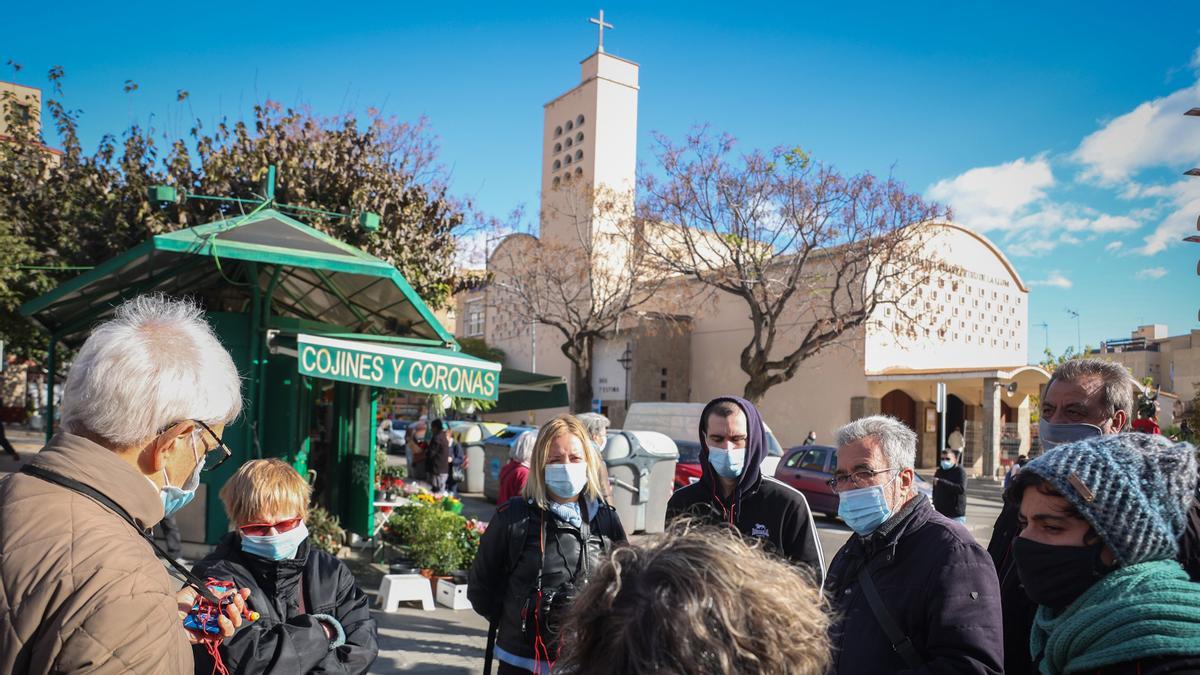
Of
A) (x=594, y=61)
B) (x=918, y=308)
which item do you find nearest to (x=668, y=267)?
(x=918, y=308)

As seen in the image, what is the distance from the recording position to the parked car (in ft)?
50.8

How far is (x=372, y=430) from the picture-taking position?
1071 centimetres

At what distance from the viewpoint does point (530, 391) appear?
11852 mm

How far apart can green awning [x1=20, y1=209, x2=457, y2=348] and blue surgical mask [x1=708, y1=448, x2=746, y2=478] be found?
187 inches

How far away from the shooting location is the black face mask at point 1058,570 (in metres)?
1.86

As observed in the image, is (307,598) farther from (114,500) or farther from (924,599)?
(924,599)

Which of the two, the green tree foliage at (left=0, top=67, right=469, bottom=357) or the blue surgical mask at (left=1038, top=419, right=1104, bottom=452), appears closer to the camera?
the blue surgical mask at (left=1038, top=419, right=1104, bottom=452)

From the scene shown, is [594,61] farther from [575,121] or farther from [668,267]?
[668,267]

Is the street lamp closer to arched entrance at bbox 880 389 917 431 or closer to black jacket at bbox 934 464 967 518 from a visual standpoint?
arched entrance at bbox 880 389 917 431

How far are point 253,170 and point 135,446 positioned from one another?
13.2m

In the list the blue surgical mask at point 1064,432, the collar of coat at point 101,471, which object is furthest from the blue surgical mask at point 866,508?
the collar of coat at point 101,471

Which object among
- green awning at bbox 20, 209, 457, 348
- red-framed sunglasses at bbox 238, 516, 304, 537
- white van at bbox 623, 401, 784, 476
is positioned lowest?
white van at bbox 623, 401, 784, 476

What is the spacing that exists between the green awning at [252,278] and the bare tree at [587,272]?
669 inches

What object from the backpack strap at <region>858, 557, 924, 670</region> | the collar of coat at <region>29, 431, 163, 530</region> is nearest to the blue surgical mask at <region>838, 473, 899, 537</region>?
the backpack strap at <region>858, 557, 924, 670</region>
